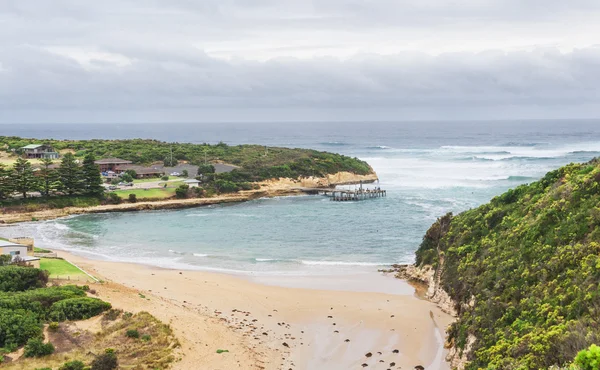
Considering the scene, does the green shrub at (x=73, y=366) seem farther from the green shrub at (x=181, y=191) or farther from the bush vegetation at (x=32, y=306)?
the green shrub at (x=181, y=191)

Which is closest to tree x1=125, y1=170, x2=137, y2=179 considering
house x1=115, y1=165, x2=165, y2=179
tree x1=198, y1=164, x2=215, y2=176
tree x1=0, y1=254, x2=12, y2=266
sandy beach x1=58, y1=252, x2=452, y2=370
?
house x1=115, y1=165, x2=165, y2=179

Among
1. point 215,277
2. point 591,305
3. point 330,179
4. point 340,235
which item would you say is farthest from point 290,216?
point 591,305

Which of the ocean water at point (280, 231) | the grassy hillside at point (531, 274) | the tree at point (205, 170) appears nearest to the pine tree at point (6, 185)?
the ocean water at point (280, 231)

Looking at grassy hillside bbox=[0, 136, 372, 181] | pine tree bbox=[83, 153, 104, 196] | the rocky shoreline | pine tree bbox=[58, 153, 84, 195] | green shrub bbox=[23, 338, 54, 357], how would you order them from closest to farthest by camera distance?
the rocky shoreline < green shrub bbox=[23, 338, 54, 357] < pine tree bbox=[58, 153, 84, 195] < pine tree bbox=[83, 153, 104, 196] < grassy hillside bbox=[0, 136, 372, 181]

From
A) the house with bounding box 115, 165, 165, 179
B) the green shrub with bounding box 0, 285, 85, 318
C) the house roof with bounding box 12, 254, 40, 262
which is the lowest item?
the green shrub with bounding box 0, 285, 85, 318

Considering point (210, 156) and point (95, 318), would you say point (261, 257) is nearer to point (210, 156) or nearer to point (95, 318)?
point (95, 318)

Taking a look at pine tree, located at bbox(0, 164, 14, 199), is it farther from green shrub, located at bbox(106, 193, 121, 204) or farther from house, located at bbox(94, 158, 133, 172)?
house, located at bbox(94, 158, 133, 172)

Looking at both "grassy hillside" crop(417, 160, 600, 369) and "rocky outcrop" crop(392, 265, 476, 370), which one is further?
"rocky outcrop" crop(392, 265, 476, 370)
